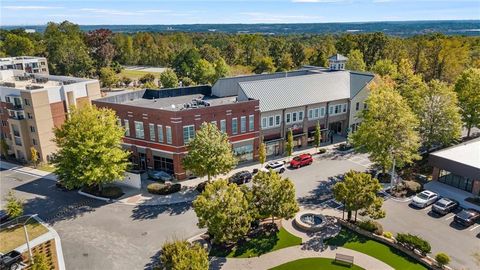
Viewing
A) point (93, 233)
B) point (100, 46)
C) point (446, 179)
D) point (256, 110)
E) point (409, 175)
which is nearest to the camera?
point (93, 233)

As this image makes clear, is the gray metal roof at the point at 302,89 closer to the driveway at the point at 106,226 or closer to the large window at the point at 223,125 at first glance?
the large window at the point at 223,125

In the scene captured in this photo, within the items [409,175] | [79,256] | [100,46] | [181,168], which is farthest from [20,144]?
[100,46]

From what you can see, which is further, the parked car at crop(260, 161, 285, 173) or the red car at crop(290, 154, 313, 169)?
the red car at crop(290, 154, 313, 169)

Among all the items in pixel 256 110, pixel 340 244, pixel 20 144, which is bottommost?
pixel 340 244

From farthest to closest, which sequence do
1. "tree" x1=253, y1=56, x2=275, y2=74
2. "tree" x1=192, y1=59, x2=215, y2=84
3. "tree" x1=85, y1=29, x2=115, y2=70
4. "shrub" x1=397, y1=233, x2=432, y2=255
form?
"tree" x1=85, y1=29, x2=115, y2=70
"tree" x1=253, y1=56, x2=275, y2=74
"tree" x1=192, y1=59, x2=215, y2=84
"shrub" x1=397, y1=233, x2=432, y2=255

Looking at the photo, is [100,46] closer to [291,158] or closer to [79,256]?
[291,158]

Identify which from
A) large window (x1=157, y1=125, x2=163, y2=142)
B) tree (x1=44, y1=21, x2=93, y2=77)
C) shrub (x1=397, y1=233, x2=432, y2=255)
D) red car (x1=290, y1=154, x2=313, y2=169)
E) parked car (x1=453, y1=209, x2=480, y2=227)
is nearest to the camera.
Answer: shrub (x1=397, y1=233, x2=432, y2=255)

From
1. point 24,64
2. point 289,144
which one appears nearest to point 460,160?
point 289,144

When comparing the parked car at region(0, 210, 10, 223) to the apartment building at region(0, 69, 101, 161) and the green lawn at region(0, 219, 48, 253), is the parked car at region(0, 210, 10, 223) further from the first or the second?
the apartment building at region(0, 69, 101, 161)

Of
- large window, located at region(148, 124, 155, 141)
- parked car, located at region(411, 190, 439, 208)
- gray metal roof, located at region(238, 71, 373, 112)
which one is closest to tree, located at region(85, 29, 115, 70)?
gray metal roof, located at region(238, 71, 373, 112)
